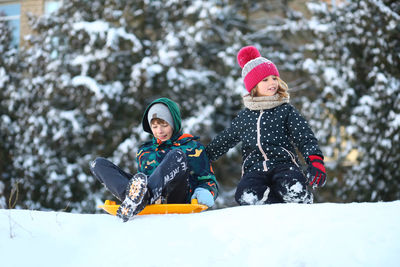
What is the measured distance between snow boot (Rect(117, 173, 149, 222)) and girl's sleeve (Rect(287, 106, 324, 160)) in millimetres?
1057

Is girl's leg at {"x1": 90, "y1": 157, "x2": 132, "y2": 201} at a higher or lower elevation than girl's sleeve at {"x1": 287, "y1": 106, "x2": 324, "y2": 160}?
lower

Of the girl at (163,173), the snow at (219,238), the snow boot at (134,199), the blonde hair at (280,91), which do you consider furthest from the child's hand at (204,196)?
the blonde hair at (280,91)

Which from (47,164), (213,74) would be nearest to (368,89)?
(213,74)

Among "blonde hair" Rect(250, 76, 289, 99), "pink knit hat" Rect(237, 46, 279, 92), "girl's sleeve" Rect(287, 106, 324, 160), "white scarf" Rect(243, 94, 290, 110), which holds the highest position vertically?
"pink knit hat" Rect(237, 46, 279, 92)

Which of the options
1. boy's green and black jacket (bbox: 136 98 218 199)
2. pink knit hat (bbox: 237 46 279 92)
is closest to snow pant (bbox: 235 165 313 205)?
boy's green and black jacket (bbox: 136 98 218 199)

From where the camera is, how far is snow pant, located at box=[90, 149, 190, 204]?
2.69 m

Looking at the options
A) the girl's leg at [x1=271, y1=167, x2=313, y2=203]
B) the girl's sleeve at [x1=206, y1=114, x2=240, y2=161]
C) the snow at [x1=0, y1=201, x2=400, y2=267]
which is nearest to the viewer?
the snow at [x1=0, y1=201, x2=400, y2=267]

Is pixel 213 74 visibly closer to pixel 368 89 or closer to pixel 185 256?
pixel 368 89

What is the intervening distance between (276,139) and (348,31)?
4.07 meters

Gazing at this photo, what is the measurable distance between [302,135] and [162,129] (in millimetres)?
1040

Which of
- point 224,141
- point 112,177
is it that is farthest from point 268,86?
point 112,177

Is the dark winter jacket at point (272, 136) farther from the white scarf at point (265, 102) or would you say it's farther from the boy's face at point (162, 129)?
the boy's face at point (162, 129)

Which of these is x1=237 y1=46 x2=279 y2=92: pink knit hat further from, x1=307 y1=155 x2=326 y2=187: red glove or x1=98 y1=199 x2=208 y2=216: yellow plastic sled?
x1=98 y1=199 x2=208 y2=216: yellow plastic sled

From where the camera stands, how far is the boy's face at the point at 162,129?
10.7ft
